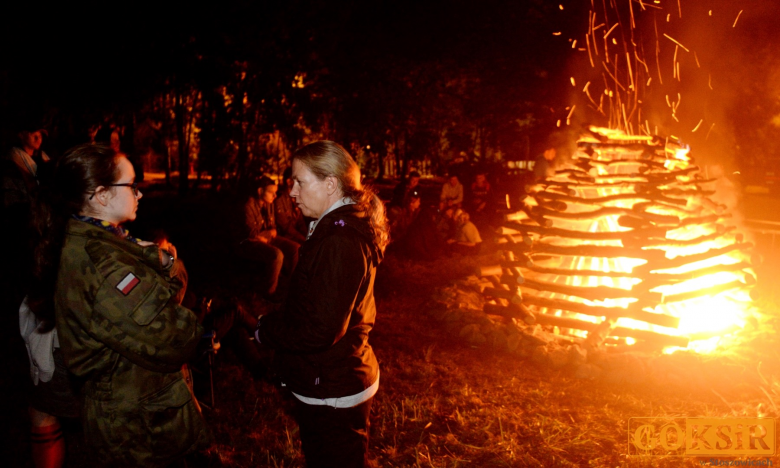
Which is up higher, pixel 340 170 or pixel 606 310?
pixel 340 170

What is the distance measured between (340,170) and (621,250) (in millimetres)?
4400

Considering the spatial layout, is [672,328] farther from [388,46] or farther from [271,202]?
[388,46]

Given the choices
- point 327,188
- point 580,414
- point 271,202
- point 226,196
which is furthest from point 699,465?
point 226,196

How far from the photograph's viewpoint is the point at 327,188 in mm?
2512

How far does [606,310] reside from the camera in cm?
592

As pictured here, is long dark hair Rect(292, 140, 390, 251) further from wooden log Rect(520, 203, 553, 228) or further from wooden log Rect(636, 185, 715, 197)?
wooden log Rect(636, 185, 715, 197)

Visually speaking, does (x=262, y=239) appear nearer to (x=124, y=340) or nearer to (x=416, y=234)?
(x=416, y=234)

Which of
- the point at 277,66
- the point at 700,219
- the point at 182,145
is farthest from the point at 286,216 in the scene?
the point at 182,145

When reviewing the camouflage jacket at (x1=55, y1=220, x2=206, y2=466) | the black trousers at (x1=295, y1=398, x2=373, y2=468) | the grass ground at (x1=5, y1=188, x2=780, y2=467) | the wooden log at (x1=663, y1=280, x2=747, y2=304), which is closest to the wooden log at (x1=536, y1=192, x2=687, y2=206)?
the wooden log at (x1=663, y1=280, x2=747, y2=304)

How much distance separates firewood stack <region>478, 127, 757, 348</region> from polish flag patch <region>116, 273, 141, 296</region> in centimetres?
503

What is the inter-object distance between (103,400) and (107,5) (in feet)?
46.2

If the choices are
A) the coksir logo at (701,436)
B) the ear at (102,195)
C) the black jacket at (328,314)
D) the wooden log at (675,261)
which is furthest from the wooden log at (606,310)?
the ear at (102,195)

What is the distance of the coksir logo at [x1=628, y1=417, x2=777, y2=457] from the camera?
393 centimetres

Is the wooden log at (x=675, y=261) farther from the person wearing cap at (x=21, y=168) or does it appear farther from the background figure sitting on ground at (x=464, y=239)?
the person wearing cap at (x=21, y=168)
